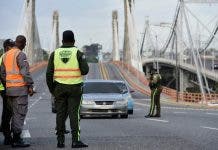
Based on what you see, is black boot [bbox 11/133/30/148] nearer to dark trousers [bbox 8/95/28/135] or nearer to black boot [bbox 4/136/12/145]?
dark trousers [bbox 8/95/28/135]

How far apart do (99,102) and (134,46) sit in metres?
94.1

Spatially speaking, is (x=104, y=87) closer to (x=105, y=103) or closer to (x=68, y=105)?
(x=105, y=103)

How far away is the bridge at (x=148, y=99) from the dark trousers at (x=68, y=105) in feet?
1.29

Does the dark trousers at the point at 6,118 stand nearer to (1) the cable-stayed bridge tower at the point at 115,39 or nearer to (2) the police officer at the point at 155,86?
(2) the police officer at the point at 155,86

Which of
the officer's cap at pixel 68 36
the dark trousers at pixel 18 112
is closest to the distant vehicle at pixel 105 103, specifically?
the dark trousers at pixel 18 112

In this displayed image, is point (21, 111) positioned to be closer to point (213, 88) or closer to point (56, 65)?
point (56, 65)

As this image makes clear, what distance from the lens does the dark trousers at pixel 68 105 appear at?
39.0 ft

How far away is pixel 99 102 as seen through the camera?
2450cm

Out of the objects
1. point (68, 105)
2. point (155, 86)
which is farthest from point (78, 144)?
point (155, 86)

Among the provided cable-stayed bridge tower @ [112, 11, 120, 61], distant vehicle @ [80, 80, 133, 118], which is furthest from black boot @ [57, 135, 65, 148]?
cable-stayed bridge tower @ [112, 11, 120, 61]

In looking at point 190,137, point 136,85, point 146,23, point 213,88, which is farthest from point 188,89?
point 190,137

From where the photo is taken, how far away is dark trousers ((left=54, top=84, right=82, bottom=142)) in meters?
11.9

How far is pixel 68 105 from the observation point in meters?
11.9

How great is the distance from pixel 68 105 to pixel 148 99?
189ft
